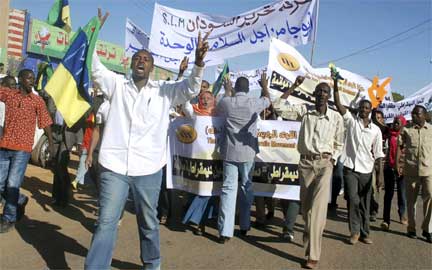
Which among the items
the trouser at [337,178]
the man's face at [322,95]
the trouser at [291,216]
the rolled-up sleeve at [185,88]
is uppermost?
the man's face at [322,95]

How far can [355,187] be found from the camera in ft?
17.8

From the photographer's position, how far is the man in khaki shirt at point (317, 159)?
4.47 m

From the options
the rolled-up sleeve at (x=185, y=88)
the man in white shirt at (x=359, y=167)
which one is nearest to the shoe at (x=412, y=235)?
the man in white shirt at (x=359, y=167)

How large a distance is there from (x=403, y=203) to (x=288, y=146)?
235 cm

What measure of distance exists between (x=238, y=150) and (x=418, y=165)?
2.56 m

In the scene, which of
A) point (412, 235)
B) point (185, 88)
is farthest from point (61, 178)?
point (412, 235)

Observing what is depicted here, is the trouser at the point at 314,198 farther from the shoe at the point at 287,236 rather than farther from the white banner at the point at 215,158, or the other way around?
the white banner at the point at 215,158

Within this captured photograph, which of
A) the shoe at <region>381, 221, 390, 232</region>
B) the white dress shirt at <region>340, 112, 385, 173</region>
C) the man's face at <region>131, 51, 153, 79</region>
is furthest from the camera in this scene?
the shoe at <region>381, 221, 390, 232</region>

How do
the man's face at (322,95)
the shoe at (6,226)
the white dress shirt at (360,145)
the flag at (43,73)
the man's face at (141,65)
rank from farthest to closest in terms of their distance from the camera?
the flag at (43,73) < the white dress shirt at (360,145) < the shoe at (6,226) < the man's face at (322,95) < the man's face at (141,65)

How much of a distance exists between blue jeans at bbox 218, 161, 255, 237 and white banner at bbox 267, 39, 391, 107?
5.76 ft

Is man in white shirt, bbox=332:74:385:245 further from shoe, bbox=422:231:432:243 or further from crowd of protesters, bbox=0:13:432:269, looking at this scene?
shoe, bbox=422:231:432:243

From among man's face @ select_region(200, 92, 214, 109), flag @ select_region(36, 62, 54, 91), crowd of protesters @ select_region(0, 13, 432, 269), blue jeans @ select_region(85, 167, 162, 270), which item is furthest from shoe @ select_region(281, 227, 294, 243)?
flag @ select_region(36, 62, 54, 91)

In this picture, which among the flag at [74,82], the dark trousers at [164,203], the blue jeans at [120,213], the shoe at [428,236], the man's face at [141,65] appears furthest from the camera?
the dark trousers at [164,203]

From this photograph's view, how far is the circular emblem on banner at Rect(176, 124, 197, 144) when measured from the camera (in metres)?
5.65
